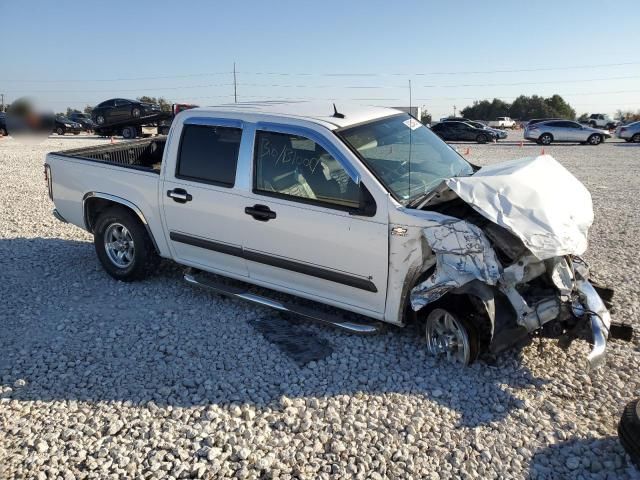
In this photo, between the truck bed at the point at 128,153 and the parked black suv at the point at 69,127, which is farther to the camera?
the parked black suv at the point at 69,127

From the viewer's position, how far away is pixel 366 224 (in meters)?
4.03

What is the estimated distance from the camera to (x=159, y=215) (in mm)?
5328

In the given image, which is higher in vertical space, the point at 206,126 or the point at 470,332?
the point at 206,126


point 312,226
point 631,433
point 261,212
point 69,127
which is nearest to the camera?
point 631,433

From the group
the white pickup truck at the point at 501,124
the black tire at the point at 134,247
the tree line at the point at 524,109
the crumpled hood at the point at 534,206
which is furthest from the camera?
the tree line at the point at 524,109

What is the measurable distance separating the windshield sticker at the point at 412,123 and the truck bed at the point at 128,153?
2944mm

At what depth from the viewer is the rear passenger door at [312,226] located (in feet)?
13.4

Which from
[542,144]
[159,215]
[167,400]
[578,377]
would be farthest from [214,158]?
[542,144]

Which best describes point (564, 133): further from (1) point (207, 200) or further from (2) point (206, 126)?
(1) point (207, 200)

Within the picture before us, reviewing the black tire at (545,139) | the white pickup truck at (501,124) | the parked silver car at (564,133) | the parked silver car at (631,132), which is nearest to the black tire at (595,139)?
the parked silver car at (564,133)

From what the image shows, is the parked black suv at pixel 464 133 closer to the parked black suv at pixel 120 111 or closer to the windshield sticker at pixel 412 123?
the parked black suv at pixel 120 111

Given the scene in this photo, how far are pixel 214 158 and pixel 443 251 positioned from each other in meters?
2.33

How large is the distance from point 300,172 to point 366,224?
31.8 inches

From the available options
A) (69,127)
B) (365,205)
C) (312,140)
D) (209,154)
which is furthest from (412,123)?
(69,127)
